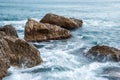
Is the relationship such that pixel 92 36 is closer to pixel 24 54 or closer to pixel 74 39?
pixel 74 39

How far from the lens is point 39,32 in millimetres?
24969

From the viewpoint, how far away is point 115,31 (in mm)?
31406

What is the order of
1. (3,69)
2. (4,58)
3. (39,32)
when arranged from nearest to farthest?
(3,69) → (4,58) → (39,32)

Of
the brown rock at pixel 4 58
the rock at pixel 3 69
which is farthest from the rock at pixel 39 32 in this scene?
the rock at pixel 3 69

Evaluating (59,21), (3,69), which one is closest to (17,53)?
(3,69)

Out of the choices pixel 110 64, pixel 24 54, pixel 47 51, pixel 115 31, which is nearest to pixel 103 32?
pixel 115 31

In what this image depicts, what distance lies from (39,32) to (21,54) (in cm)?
868

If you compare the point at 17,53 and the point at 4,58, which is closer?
the point at 4,58

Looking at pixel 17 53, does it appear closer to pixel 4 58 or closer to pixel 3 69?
pixel 4 58

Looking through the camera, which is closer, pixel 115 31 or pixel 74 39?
pixel 74 39

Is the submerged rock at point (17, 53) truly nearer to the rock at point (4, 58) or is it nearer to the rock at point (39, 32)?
the rock at point (4, 58)

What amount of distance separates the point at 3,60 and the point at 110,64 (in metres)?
6.13

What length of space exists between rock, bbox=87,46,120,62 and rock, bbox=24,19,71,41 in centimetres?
641

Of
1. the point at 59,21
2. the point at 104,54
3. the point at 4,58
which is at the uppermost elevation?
the point at 4,58
